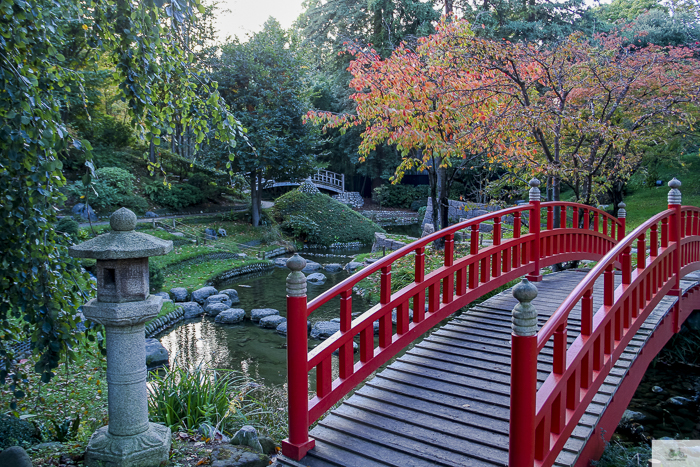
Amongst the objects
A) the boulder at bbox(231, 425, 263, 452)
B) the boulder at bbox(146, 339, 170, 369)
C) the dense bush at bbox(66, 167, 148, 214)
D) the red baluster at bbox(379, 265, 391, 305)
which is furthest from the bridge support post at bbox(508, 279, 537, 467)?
the dense bush at bbox(66, 167, 148, 214)

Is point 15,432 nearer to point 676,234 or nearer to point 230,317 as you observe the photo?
point 230,317

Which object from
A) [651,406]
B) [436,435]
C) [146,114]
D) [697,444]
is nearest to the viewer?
[146,114]

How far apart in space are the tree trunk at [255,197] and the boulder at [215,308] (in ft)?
30.2

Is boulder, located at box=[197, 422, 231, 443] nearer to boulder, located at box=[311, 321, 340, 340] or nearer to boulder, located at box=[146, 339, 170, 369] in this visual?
boulder, located at box=[146, 339, 170, 369]

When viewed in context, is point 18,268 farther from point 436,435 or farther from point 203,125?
point 436,435

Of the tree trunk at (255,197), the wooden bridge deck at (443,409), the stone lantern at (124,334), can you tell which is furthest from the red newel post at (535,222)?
the tree trunk at (255,197)

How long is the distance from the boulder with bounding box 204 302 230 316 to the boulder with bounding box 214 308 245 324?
40 cm

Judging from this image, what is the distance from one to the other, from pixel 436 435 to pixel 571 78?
687 centimetres

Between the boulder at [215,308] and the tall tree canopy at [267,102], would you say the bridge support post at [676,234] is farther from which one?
the tall tree canopy at [267,102]

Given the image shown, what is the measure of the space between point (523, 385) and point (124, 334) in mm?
2663

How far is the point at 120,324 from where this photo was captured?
11.2ft

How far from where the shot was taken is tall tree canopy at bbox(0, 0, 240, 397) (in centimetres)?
239

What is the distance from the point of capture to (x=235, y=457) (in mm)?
3811

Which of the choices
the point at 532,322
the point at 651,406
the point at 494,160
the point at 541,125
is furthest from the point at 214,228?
the point at 532,322
